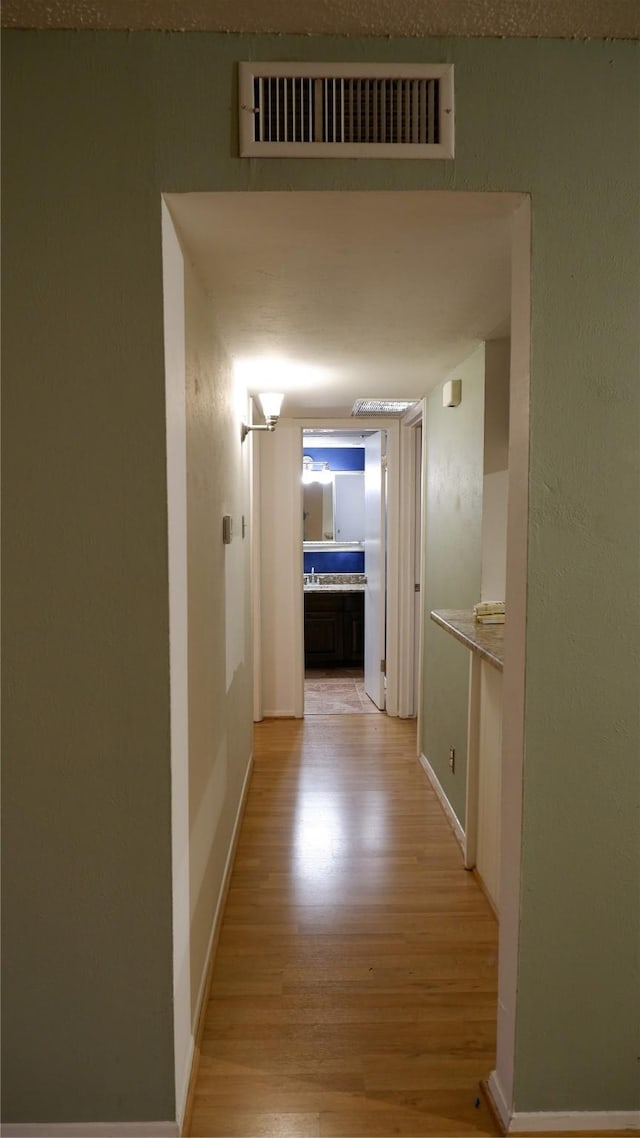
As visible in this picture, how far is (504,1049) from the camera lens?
1633mm

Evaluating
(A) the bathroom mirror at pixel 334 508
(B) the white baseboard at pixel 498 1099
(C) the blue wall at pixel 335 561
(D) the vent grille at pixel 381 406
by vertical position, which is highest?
(D) the vent grille at pixel 381 406

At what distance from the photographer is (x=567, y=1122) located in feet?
5.21

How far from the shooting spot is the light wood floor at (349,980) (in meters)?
1.70

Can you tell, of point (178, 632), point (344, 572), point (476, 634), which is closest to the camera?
Answer: point (178, 632)

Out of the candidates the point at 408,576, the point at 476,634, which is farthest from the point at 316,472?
the point at 476,634

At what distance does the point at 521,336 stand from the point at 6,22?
49.1 inches

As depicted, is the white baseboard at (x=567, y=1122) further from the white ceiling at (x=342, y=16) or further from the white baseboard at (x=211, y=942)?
the white ceiling at (x=342, y=16)

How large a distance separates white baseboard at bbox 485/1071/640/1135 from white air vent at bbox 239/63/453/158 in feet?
7.25

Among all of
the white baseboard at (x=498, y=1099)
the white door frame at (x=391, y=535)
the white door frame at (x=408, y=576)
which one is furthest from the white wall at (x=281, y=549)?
the white baseboard at (x=498, y=1099)

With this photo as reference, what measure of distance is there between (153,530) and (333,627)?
17.2 ft

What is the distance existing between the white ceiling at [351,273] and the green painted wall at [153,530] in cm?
7

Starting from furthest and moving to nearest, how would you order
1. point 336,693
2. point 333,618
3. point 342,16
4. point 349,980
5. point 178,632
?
point 333,618 < point 336,693 < point 349,980 < point 178,632 < point 342,16

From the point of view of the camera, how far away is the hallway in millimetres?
1697

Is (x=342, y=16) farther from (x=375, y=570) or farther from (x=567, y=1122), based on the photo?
(x=375, y=570)
